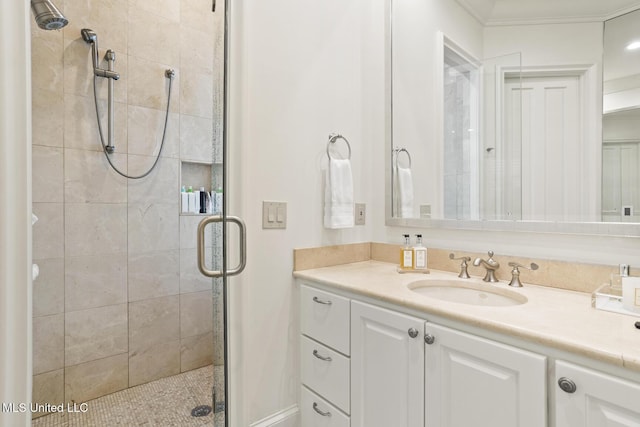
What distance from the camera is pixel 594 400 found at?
0.71 metres

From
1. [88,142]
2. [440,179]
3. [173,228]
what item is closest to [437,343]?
[440,179]

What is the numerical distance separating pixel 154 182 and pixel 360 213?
1352 mm

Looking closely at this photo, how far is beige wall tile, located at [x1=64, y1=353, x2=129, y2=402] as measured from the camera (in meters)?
1.83

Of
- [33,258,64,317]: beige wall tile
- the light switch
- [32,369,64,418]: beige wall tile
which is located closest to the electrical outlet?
the light switch

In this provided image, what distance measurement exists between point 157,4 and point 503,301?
8.46ft

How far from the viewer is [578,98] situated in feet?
3.93

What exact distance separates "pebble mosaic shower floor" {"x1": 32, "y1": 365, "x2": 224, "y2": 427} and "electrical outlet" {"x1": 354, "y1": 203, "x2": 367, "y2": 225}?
1.35 meters

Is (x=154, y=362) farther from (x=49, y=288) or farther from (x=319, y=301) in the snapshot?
(x=319, y=301)

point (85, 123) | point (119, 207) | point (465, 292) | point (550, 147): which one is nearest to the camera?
point (550, 147)

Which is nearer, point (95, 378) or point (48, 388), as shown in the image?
point (48, 388)

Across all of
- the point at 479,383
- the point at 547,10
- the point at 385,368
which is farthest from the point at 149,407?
the point at 547,10

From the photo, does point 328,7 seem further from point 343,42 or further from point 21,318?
point 21,318

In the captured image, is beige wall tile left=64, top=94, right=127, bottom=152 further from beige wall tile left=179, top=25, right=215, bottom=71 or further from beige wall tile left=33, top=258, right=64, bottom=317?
beige wall tile left=33, top=258, right=64, bottom=317

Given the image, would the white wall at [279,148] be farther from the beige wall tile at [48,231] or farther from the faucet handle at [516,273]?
the beige wall tile at [48,231]
